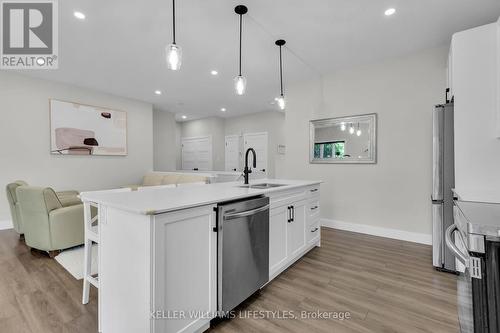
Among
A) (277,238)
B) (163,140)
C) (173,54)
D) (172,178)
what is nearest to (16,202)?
(172,178)

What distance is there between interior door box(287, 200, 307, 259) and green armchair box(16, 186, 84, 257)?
105 inches

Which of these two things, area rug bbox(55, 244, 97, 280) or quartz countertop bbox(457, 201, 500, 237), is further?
area rug bbox(55, 244, 97, 280)

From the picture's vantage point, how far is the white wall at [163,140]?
21.8 ft

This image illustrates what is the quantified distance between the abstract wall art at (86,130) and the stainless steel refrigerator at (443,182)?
5.78m

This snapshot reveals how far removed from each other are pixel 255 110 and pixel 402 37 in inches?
172

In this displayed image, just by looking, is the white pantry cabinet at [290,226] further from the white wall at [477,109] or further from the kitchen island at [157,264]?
the white wall at [477,109]

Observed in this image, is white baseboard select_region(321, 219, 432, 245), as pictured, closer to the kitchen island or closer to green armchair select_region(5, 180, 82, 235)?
the kitchen island

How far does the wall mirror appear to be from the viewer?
140 inches

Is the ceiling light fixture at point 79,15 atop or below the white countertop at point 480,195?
atop

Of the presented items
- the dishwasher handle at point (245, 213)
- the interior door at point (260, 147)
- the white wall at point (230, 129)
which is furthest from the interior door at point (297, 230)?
the interior door at point (260, 147)

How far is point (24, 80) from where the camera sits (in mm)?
4047

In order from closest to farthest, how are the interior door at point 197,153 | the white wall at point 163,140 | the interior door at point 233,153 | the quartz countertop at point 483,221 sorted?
the quartz countertop at point 483,221 → the white wall at point 163,140 → the interior door at point 233,153 → the interior door at point 197,153

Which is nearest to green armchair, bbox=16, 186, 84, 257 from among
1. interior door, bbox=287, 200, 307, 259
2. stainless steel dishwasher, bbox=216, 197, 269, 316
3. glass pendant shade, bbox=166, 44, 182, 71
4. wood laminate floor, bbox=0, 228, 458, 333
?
wood laminate floor, bbox=0, 228, 458, 333

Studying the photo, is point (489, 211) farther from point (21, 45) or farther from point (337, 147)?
point (21, 45)
